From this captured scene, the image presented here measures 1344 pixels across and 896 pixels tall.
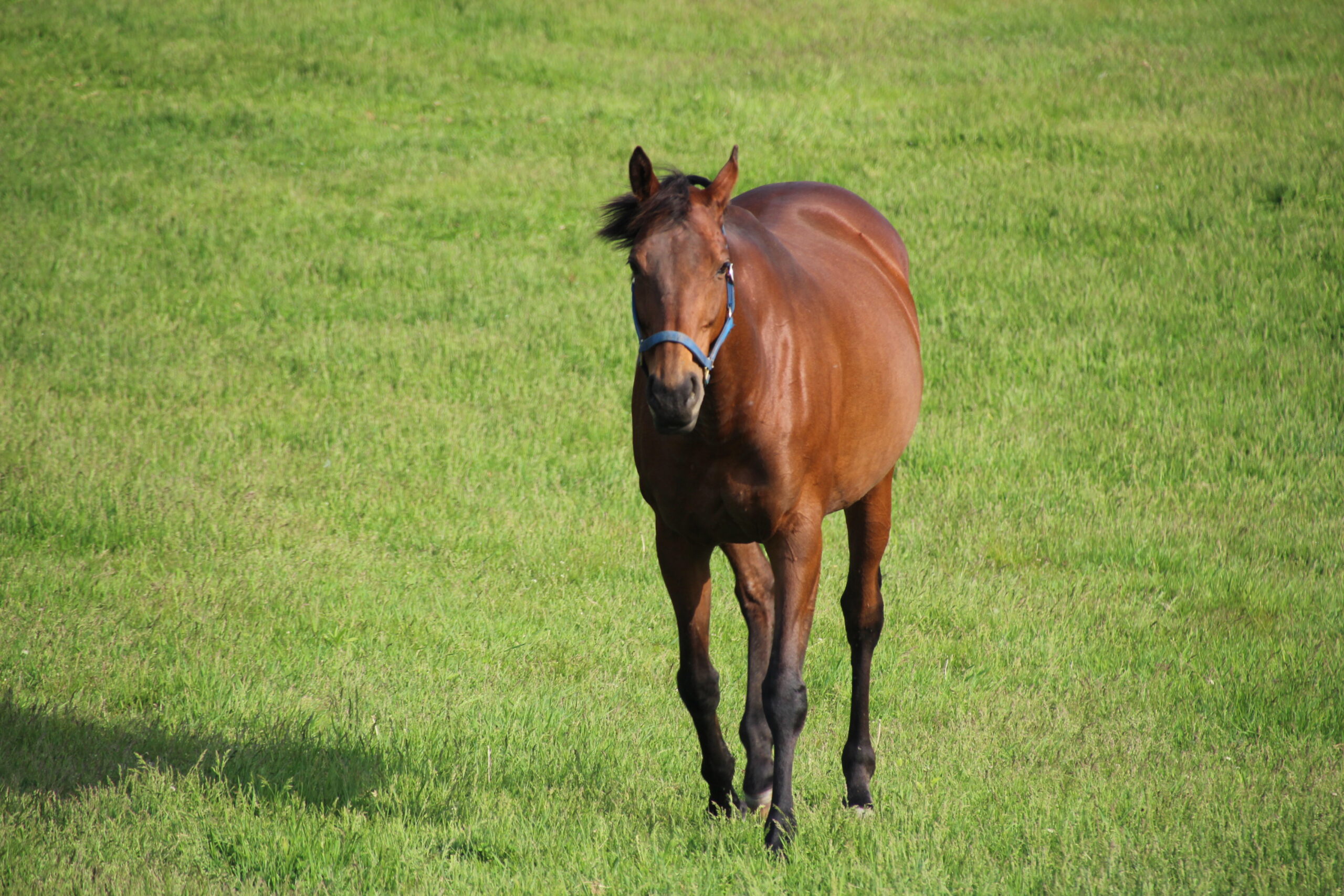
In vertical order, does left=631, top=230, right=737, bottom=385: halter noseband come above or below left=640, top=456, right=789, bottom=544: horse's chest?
above

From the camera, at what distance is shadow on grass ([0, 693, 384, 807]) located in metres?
4.30

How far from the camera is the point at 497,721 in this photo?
16.5 ft

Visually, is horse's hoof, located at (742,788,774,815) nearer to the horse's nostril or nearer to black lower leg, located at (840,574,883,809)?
black lower leg, located at (840,574,883,809)

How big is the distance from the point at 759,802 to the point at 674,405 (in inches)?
66.3

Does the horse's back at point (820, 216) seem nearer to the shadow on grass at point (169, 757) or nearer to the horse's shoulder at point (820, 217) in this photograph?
the horse's shoulder at point (820, 217)

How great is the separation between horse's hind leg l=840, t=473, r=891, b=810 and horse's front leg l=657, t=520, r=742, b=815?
0.68m

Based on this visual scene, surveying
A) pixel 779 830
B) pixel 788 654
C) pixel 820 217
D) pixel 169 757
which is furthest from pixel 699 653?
pixel 820 217

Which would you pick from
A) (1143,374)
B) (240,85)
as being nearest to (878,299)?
(1143,374)

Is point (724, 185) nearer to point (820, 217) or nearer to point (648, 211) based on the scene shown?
point (648, 211)

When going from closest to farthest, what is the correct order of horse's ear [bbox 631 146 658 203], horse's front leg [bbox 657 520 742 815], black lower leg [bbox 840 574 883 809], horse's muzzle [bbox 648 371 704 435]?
horse's muzzle [bbox 648 371 704 435] → horse's ear [bbox 631 146 658 203] → horse's front leg [bbox 657 520 742 815] → black lower leg [bbox 840 574 883 809]

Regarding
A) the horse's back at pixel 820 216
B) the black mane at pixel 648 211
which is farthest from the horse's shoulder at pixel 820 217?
the black mane at pixel 648 211

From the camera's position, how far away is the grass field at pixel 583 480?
4082 millimetres

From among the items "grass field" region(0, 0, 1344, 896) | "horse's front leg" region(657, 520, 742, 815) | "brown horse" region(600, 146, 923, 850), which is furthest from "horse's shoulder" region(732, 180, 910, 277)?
"grass field" region(0, 0, 1344, 896)

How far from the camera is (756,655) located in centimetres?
438
